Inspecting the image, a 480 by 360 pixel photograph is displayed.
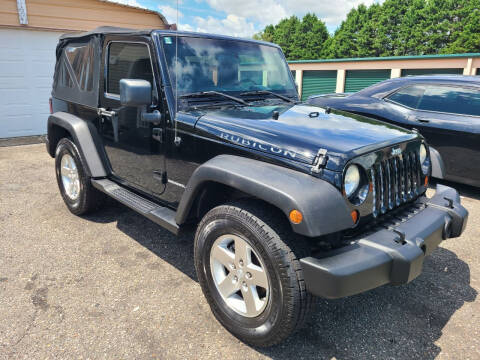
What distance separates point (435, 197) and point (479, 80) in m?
3.17

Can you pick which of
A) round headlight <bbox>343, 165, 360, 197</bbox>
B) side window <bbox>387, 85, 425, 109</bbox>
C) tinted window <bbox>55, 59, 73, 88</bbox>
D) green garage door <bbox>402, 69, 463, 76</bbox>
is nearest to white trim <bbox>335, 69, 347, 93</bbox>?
green garage door <bbox>402, 69, 463, 76</bbox>

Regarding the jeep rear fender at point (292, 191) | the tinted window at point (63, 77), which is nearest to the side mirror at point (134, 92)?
the jeep rear fender at point (292, 191)

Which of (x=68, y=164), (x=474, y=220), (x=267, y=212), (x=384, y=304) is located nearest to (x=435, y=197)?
(x=384, y=304)

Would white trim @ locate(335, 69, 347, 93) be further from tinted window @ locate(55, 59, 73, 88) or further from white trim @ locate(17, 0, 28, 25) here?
tinted window @ locate(55, 59, 73, 88)

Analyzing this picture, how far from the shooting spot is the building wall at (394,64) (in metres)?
13.7

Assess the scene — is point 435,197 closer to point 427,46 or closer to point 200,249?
point 200,249

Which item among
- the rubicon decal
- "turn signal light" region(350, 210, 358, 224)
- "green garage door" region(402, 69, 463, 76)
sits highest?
"green garage door" region(402, 69, 463, 76)

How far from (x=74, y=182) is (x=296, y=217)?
3.17m

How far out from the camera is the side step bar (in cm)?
282

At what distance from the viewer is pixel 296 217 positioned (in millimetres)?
1900

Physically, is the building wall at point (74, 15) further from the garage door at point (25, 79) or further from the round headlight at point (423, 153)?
the round headlight at point (423, 153)

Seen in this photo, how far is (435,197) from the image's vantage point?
2.80 meters

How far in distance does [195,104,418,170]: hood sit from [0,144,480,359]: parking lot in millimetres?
1237

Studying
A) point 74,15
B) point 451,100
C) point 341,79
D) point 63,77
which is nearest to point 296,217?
point 63,77
